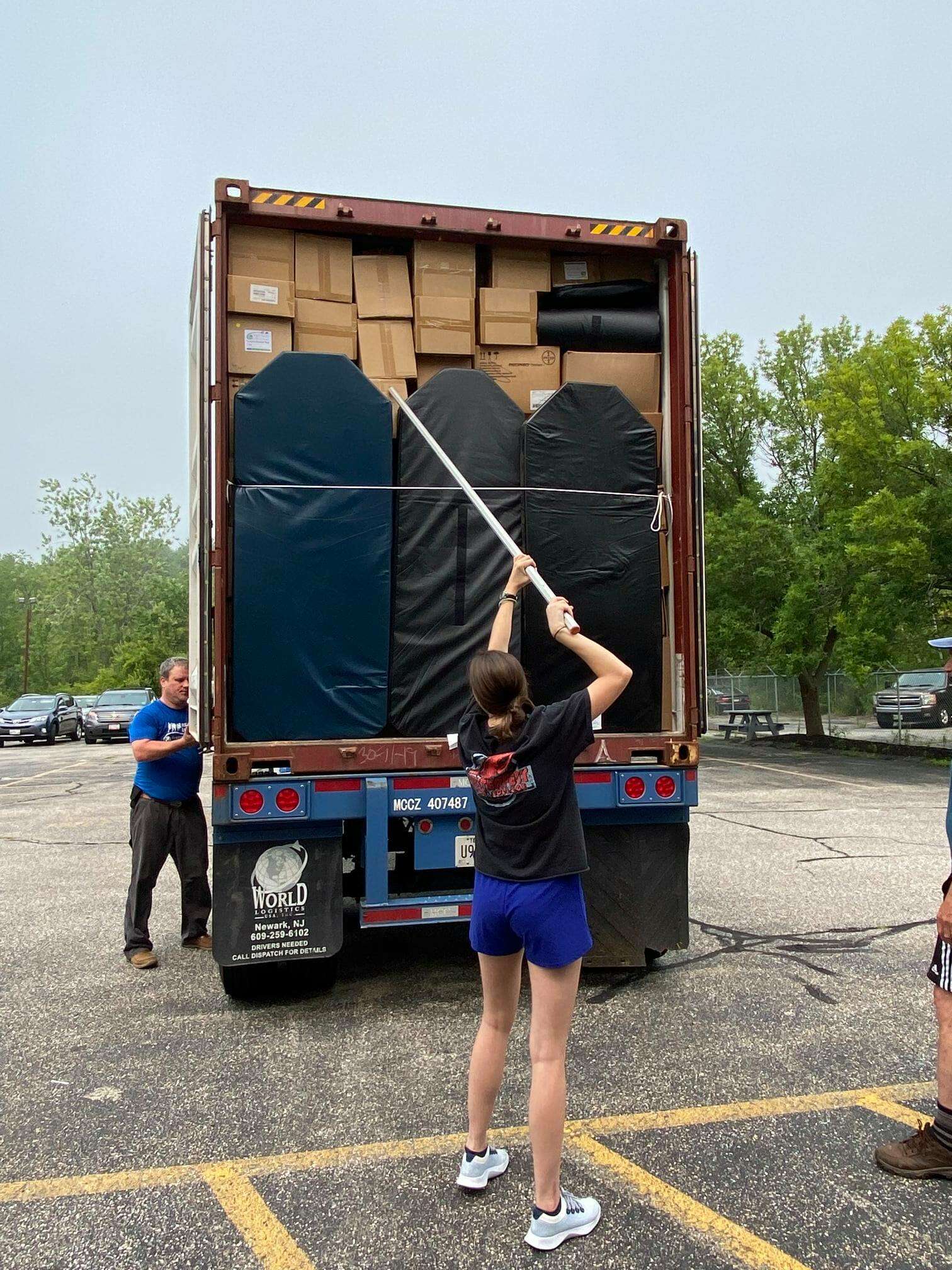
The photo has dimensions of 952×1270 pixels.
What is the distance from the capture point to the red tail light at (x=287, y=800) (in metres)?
4.44

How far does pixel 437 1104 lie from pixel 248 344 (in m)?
3.61

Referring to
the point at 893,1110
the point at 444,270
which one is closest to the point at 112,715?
the point at 444,270

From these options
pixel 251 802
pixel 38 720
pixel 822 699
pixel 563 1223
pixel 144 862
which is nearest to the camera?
pixel 563 1223

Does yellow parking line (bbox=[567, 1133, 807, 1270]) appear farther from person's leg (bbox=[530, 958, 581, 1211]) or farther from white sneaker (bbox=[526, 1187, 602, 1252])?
person's leg (bbox=[530, 958, 581, 1211])

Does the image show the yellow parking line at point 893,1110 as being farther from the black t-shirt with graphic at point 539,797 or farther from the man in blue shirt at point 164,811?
the man in blue shirt at point 164,811

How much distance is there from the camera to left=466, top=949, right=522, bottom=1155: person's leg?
292 centimetres

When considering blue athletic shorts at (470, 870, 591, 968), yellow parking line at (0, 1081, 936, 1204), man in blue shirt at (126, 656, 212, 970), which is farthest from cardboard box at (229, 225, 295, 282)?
yellow parking line at (0, 1081, 936, 1204)

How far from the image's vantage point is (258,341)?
4816 millimetres

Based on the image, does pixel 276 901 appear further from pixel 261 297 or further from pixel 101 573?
pixel 101 573

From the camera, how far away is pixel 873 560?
Result: 1719cm

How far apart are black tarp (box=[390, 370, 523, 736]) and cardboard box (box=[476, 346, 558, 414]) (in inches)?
11.7

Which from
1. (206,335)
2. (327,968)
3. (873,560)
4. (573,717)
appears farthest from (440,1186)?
(873,560)

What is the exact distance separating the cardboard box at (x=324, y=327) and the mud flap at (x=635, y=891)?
9.25 feet

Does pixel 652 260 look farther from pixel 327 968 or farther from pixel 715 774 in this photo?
pixel 715 774
